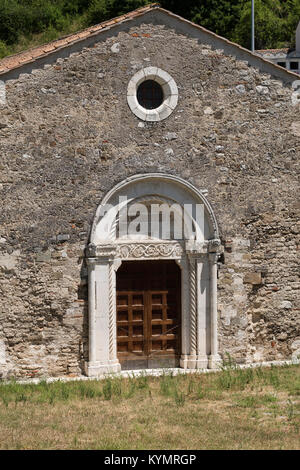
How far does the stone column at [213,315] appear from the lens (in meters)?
11.5

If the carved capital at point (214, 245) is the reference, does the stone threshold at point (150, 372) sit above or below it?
below

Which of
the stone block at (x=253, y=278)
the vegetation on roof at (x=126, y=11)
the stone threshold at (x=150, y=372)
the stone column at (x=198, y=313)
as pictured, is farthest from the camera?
the vegetation on roof at (x=126, y=11)

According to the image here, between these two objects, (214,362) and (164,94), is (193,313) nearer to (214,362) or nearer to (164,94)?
(214,362)

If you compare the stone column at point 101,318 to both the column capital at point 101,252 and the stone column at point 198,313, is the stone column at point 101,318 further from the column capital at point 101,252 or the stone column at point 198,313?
the stone column at point 198,313

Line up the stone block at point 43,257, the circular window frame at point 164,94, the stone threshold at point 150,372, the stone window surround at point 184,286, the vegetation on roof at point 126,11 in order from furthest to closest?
the vegetation on roof at point 126,11 < the circular window frame at point 164,94 < the stone window surround at point 184,286 < the stone block at point 43,257 < the stone threshold at point 150,372

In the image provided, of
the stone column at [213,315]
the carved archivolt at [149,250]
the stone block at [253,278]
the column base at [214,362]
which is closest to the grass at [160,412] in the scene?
the column base at [214,362]

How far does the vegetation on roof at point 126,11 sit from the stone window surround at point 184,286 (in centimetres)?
2000

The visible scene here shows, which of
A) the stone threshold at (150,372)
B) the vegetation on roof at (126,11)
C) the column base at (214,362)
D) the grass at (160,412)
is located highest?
the vegetation on roof at (126,11)

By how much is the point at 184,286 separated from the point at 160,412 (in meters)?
3.17

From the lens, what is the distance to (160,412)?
8977 millimetres

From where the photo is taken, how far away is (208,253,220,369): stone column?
1152 cm

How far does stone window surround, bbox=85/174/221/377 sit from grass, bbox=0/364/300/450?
1.84 feet

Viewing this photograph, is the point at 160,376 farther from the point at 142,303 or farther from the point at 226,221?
the point at 226,221

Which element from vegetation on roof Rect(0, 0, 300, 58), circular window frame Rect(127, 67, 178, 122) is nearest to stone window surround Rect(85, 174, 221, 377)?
circular window frame Rect(127, 67, 178, 122)
